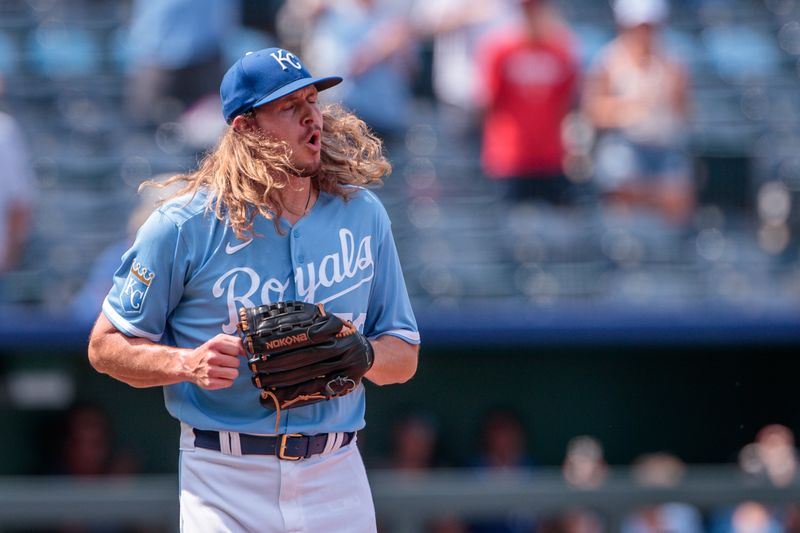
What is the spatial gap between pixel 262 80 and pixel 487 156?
16.1 ft

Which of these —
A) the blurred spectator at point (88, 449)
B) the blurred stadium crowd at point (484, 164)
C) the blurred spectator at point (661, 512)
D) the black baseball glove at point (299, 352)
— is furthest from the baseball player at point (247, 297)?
the blurred spectator at point (88, 449)

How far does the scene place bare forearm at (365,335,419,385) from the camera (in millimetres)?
2926

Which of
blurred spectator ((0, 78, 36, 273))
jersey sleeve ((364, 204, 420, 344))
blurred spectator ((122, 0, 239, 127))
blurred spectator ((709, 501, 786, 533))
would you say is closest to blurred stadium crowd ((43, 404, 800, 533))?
blurred spectator ((709, 501, 786, 533))

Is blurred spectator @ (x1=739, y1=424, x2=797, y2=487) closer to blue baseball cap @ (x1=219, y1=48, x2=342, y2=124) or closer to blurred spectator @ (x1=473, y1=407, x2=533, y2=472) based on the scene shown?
blurred spectator @ (x1=473, y1=407, x2=533, y2=472)

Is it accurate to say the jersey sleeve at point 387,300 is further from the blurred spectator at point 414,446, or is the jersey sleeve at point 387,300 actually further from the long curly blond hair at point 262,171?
the blurred spectator at point 414,446

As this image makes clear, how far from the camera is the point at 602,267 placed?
7094 mm

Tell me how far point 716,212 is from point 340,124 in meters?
5.03

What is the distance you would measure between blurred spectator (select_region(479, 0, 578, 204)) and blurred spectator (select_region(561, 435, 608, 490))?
4.55ft

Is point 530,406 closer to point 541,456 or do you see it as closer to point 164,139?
point 541,456

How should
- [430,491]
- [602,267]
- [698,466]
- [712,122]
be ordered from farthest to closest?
1. [712,122]
2. [698,466]
3. [602,267]
4. [430,491]

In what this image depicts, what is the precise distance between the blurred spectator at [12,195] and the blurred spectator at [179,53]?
1217 millimetres

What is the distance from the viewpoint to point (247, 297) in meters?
2.83

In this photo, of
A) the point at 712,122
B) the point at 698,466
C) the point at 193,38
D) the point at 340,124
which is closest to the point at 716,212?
the point at 712,122

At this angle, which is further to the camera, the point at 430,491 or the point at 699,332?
the point at 699,332
